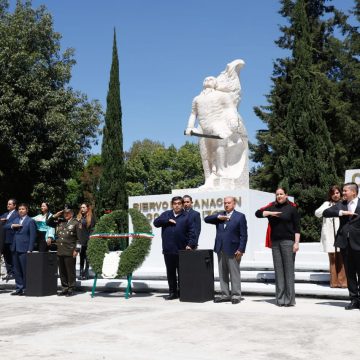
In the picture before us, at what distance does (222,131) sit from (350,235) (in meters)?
5.54

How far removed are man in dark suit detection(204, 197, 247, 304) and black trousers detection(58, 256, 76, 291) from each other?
275 centimetres

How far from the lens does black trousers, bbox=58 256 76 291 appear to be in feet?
30.3

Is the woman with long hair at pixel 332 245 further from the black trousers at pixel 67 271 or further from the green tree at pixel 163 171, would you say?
the green tree at pixel 163 171

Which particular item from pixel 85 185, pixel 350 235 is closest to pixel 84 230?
pixel 350 235

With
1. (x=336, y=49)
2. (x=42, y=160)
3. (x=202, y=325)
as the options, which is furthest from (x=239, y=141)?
(x=336, y=49)

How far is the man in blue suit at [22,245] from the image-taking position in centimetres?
971

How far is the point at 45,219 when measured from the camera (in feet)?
34.4

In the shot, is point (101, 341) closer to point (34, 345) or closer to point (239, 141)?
point (34, 345)

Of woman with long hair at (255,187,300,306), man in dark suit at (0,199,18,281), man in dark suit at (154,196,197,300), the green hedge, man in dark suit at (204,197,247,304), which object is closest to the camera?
woman with long hair at (255,187,300,306)

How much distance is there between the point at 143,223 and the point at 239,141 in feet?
14.0

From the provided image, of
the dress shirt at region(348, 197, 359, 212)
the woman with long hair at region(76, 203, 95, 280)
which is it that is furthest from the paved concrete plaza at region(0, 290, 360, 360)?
the woman with long hair at region(76, 203, 95, 280)

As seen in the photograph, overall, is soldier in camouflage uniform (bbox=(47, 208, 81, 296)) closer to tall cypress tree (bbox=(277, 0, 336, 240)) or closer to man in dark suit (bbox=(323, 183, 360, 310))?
man in dark suit (bbox=(323, 183, 360, 310))

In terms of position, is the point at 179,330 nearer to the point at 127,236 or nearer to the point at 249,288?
the point at 249,288

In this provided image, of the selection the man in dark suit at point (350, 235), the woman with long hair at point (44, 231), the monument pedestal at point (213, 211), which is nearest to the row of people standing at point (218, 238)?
the man in dark suit at point (350, 235)
